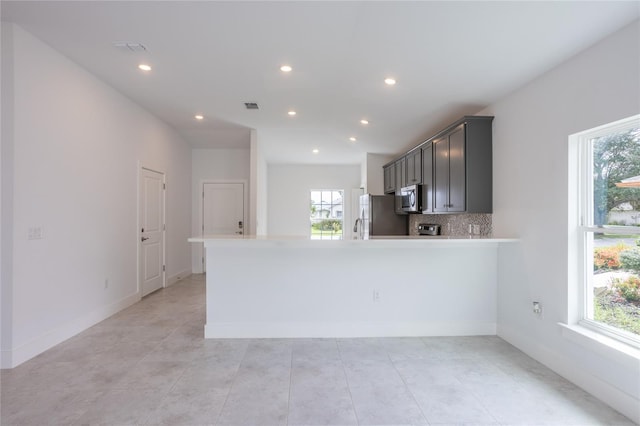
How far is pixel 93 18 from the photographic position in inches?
93.9

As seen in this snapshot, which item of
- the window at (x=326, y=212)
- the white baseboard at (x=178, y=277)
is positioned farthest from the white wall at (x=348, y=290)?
the window at (x=326, y=212)

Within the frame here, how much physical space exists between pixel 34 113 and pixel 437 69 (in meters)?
3.39

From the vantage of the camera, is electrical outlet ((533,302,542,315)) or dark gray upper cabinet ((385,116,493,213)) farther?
dark gray upper cabinet ((385,116,493,213))

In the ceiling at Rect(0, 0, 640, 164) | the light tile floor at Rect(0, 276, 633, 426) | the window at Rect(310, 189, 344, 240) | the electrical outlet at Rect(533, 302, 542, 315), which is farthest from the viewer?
the window at Rect(310, 189, 344, 240)

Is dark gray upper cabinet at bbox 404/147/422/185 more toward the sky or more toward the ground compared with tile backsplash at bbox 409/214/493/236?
more toward the sky

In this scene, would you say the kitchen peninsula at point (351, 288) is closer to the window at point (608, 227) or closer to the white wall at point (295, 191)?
the window at point (608, 227)

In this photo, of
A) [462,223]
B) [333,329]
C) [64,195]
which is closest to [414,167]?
[462,223]

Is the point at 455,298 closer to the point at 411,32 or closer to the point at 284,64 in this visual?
the point at 411,32

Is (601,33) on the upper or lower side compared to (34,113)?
upper

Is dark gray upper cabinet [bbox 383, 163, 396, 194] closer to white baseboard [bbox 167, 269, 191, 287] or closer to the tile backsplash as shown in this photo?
the tile backsplash

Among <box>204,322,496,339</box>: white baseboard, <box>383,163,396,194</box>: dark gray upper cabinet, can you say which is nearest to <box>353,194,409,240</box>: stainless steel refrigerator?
<box>383,163,396,194</box>: dark gray upper cabinet

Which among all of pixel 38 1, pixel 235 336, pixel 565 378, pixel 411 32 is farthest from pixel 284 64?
pixel 565 378

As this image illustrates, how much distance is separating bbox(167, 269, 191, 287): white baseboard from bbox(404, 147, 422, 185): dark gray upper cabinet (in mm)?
4240

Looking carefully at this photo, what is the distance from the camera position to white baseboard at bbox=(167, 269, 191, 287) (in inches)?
227
